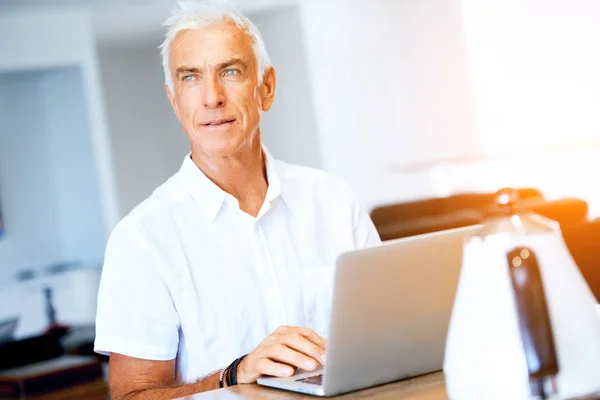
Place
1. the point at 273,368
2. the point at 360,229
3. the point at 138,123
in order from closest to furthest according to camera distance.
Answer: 1. the point at 273,368
2. the point at 360,229
3. the point at 138,123

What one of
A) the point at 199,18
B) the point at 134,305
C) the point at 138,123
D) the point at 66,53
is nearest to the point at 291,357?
the point at 134,305

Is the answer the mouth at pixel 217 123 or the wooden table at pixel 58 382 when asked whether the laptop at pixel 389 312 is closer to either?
the mouth at pixel 217 123

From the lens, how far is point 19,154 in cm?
739

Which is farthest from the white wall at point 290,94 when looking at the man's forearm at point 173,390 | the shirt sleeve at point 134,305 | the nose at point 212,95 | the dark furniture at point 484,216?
the man's forearm at point 173,390

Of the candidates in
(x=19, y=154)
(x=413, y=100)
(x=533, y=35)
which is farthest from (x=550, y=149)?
(x=19, y=154)

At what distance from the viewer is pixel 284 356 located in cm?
142

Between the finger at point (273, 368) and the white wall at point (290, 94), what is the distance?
685cm

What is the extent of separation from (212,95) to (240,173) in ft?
0.59

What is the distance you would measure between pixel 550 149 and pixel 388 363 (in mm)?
5858

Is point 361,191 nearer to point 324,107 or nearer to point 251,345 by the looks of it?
point 324,107

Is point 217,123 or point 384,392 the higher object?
point 217,123

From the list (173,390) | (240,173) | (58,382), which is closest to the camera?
(173,390)

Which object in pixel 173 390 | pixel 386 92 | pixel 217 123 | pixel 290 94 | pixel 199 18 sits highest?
pixel 290 94

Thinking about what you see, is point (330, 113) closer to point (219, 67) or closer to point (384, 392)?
point (219, 67)
